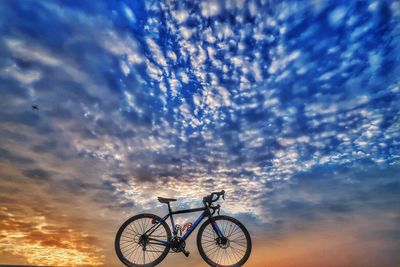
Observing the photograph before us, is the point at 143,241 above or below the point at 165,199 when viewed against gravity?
below

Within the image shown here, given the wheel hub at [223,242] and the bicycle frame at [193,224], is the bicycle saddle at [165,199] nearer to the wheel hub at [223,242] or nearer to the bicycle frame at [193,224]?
the bicycle frame at [193,224]

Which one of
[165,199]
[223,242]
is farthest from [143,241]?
[223,242]

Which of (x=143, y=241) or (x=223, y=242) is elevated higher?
(x=143, y=241)

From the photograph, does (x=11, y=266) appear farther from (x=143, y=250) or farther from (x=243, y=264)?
(x=243, y=264)

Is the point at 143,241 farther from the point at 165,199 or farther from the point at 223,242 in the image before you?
the point at 223,242

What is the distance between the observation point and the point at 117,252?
24.7 feet

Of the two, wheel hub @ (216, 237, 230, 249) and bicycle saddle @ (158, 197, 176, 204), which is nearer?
wheel hub @ (216, 237, 230, 249)

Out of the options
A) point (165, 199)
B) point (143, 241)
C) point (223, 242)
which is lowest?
point (223, 242)

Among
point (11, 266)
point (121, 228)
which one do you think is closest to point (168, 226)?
point (121, 228)

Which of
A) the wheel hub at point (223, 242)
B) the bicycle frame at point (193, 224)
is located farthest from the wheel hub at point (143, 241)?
the wheel hub at point (223, 242)

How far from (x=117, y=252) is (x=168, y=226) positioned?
1.58 metres

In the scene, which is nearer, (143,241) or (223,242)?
(223,242)

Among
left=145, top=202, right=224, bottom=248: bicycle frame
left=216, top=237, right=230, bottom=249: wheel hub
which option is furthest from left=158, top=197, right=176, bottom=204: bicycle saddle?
left=216, top=237, right=230, bottom=249: wheel hub

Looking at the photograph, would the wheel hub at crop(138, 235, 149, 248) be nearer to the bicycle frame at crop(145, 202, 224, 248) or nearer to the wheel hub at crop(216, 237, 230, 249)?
the bicycle frame at crop(145, 202, 224, 248)
